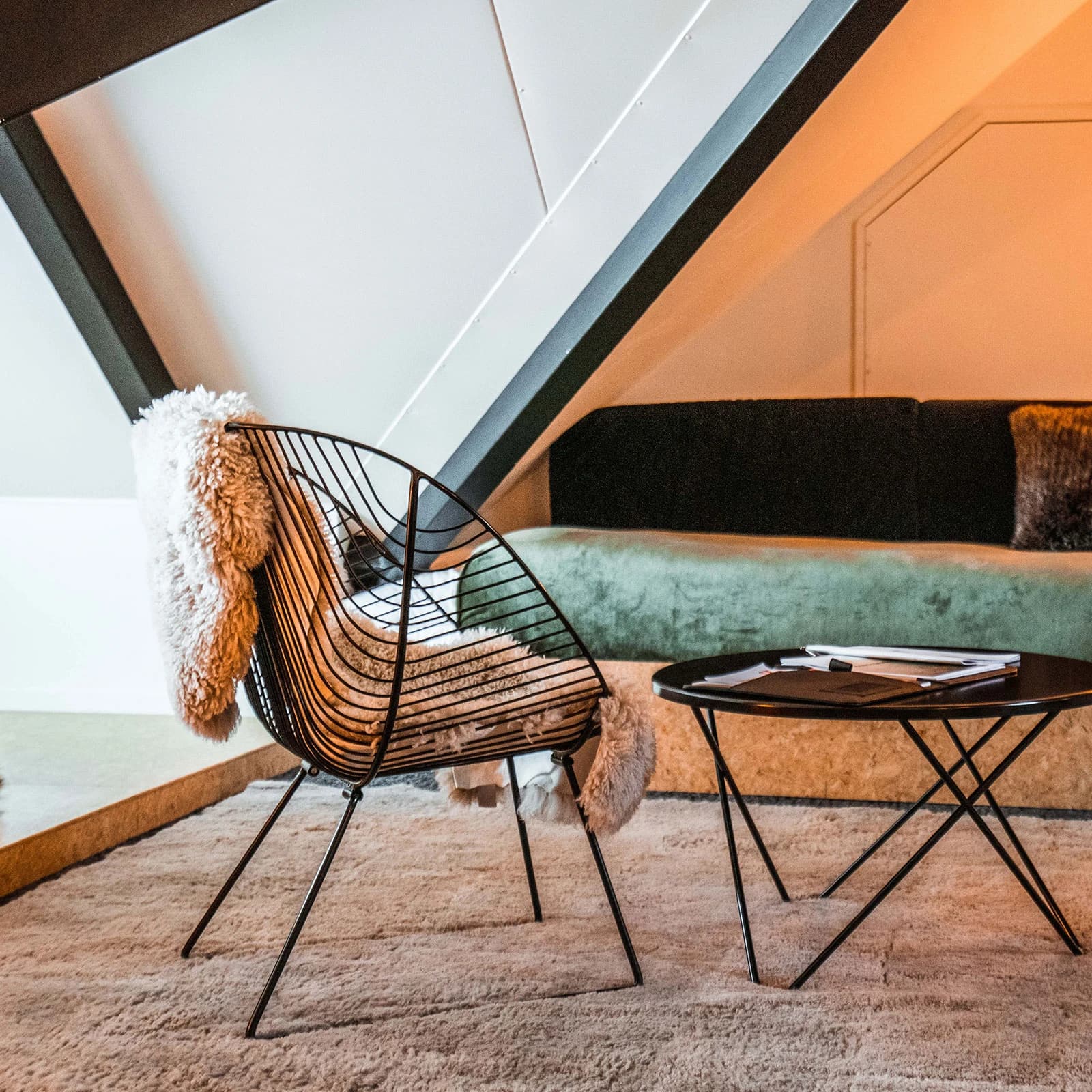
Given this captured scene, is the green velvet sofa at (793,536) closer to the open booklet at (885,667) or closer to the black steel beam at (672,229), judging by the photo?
the black steel beam at (672,229)

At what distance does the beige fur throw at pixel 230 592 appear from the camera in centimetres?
140

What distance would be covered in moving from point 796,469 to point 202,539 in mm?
2213

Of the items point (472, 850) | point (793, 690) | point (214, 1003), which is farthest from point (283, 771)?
point (793, 690)

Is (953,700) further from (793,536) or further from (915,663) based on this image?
(793,536)

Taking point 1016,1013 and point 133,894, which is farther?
point 133,894

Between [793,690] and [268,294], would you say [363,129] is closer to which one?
[268,294]

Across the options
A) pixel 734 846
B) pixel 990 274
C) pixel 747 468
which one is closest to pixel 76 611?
pixel 747 468

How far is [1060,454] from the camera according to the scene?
288 centimetres

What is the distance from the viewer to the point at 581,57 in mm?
2137

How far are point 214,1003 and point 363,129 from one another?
1626mm

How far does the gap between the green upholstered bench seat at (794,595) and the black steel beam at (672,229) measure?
0.97 ft

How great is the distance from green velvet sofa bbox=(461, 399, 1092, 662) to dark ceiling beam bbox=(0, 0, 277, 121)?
1191 mm

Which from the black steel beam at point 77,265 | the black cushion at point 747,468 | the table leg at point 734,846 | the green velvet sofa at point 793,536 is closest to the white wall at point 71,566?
the black steel beam at point 77,265

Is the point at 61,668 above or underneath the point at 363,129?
Answer: underneath
